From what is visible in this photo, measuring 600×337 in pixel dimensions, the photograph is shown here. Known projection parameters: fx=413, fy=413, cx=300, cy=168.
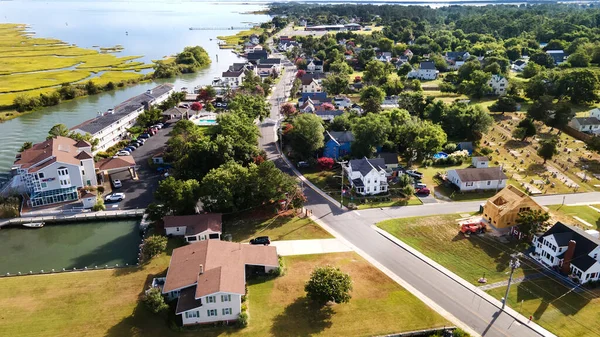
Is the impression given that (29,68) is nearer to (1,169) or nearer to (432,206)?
(1,169)

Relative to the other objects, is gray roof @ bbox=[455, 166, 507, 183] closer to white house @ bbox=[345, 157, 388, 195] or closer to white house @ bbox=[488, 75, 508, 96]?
white house @ bbox=[345, 157, 388, 195]

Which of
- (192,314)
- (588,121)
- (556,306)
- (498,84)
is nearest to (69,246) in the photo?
(192,314)

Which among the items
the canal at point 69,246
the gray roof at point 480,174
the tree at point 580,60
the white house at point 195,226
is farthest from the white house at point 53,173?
the tree at point 580,60

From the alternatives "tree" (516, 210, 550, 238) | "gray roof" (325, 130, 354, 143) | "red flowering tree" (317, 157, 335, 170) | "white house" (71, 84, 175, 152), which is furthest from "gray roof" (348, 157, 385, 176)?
"white house" (71, 84, 175, 152)

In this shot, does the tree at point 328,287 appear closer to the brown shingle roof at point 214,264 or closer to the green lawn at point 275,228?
the brown shingle roof at point 214,264

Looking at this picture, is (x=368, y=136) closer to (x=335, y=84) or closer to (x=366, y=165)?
(x=366, y=165)

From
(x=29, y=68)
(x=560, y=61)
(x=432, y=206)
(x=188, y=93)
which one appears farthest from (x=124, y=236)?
(x=560, y=61)
